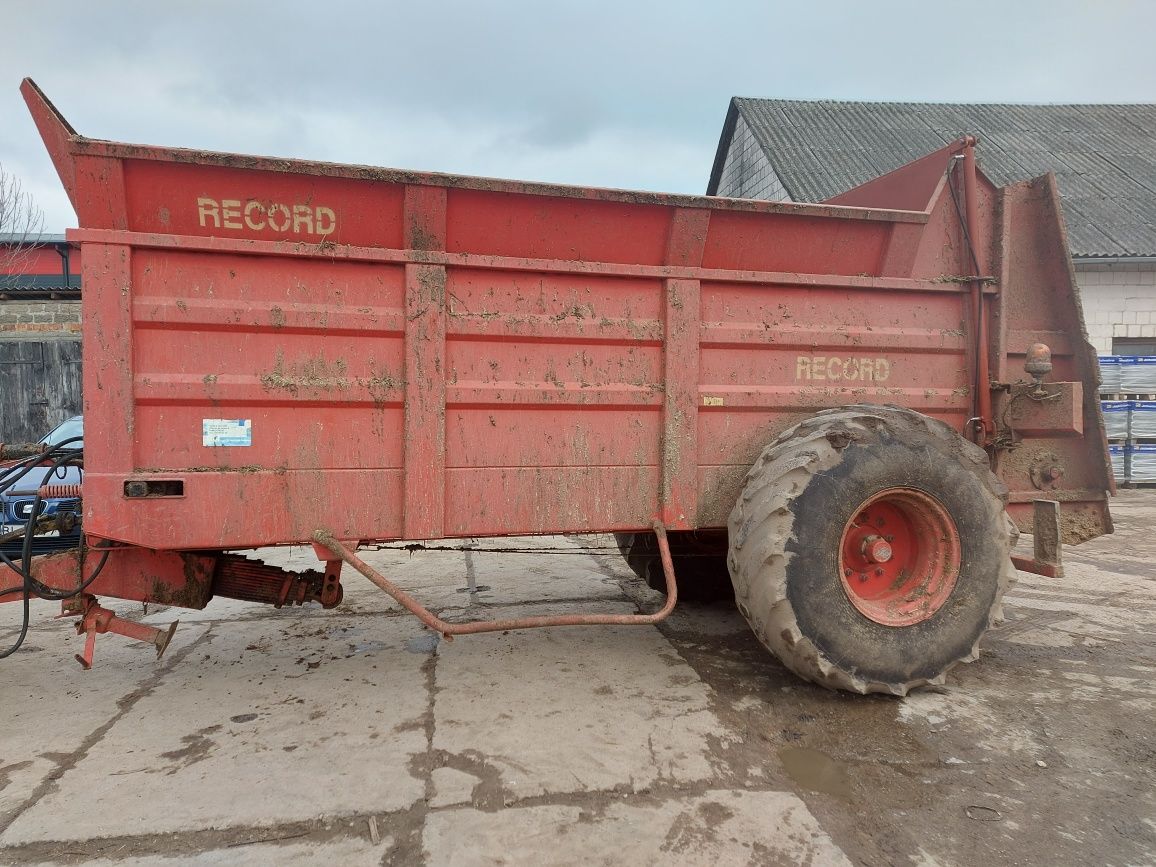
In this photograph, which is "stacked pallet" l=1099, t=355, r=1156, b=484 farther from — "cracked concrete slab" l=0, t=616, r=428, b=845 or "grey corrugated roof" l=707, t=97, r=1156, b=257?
"cracked concrete slab" l=0, t=616, r=428, b=845

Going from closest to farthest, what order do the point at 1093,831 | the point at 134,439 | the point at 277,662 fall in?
the point at 1093,831
the point at 134,439
the point at 277,662

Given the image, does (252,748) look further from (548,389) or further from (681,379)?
(681,379)

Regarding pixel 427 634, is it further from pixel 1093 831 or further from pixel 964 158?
pixel 964 158

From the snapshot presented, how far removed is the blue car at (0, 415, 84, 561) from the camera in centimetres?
323

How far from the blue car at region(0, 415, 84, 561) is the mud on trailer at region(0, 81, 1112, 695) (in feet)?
0.75

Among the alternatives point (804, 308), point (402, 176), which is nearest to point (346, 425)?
point (402, 176)

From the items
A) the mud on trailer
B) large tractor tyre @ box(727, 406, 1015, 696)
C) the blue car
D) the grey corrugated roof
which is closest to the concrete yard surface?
large tractor tyre @ box(727, 406, 1015, 696)

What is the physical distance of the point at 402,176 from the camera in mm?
2811

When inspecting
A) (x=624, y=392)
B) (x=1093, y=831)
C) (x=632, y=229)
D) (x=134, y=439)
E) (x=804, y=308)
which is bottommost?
(x=1093, y=831)

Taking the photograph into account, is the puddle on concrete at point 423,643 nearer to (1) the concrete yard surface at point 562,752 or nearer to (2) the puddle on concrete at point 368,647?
(1) the concrete yard surface at point 562,752

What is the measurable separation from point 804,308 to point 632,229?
0.97 meters

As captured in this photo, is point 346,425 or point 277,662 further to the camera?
point 277,662

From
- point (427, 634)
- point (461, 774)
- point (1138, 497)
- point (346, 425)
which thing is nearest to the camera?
point (461, 774)

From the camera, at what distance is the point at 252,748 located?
2.69 m
